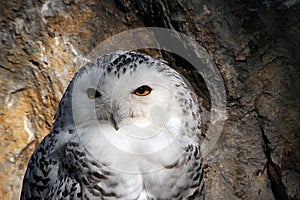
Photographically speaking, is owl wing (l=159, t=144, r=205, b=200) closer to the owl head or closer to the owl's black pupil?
→ the owl head

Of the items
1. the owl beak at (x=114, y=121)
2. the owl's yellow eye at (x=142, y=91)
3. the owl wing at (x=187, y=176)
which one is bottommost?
the owl wing at (x=187, y=176)

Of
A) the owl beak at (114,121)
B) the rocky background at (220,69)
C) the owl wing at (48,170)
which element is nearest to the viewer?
the owl beak at (114,121)

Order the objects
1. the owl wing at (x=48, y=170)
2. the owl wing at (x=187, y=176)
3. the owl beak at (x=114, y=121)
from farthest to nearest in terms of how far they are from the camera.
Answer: the owl wing at (x=48, y=170)
the owl wing at (x=187, y=176)
the owl beak at (x=114, y=121)

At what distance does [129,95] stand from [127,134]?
0.83ft

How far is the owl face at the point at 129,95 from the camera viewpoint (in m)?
2.69

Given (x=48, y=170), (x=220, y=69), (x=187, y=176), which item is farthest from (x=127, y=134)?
(x=220, y=69)

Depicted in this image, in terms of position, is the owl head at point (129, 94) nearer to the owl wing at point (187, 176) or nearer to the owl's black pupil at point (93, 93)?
the owl's black pupil at point (93, 93)

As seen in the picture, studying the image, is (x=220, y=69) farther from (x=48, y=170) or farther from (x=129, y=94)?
(x=48, y=170)

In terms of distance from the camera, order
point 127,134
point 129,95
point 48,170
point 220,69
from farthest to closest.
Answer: point 220,69 < point 48,170 < point 127,134 < point 129,95

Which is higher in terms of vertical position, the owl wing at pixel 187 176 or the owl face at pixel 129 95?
the owl face at pixel 129 95

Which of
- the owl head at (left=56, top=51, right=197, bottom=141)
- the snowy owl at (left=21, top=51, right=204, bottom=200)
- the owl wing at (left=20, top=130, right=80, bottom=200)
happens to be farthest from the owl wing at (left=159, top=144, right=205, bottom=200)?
the owl wing at (left=20, top=130, right=80, bottom=200)

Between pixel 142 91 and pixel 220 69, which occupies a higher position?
pixel 220 69

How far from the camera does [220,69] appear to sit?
3797 mm

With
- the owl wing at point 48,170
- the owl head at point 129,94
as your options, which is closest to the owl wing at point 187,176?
the owl head at point 129,94
